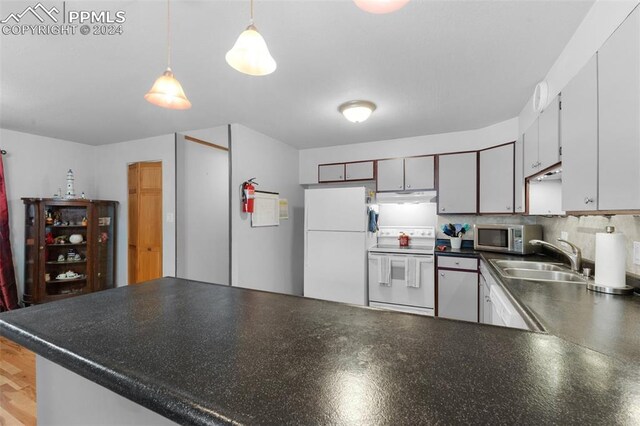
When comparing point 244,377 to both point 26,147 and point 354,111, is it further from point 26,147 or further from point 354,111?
point 26,147

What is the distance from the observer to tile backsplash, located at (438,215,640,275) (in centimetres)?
151

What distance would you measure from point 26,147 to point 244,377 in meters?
4.88

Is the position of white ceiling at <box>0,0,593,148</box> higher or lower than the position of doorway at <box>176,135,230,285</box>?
higher

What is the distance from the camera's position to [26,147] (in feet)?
11.8

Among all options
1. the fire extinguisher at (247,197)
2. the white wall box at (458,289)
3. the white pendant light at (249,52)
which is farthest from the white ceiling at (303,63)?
the white wall box at (458,289)

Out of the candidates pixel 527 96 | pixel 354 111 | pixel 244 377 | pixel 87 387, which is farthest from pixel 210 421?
pixel 527 96

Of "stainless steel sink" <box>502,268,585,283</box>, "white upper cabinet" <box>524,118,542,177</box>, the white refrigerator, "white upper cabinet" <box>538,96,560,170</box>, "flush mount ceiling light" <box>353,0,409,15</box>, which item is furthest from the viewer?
the white refrigerator

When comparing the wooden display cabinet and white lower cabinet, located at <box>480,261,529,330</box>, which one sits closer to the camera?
white lower cabinet, located at <box>480,261,529,330</box>

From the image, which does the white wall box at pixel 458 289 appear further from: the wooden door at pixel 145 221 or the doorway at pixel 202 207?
the wooden door at pixel 145 221

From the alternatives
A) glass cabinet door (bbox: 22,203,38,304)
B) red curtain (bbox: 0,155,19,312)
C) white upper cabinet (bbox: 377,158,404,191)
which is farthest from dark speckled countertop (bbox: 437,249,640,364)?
red curtain (bbox: 0,155,19,312)

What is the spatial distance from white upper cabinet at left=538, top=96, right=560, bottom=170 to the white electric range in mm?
1531

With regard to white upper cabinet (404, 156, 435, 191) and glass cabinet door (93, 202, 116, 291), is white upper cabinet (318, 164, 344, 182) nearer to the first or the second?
white upper cabinet (404, 156, 435, 191)

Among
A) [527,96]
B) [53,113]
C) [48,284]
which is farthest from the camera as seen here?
[48,284]

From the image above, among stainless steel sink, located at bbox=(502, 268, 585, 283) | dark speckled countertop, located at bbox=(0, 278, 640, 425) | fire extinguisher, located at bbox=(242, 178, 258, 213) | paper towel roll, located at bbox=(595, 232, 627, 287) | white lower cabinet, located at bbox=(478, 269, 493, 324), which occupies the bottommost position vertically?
white lower cabinet, located at bbox=(478, 269, 493, 324)
